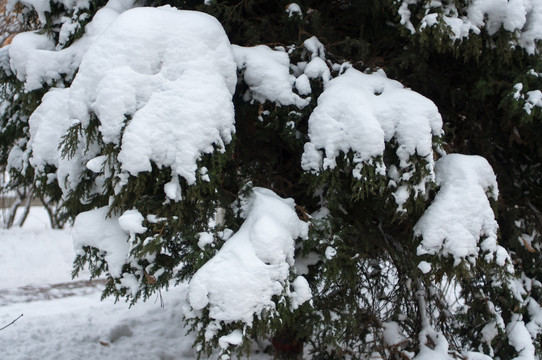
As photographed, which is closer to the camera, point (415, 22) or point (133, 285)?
point (133, 285)

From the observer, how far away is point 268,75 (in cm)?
290

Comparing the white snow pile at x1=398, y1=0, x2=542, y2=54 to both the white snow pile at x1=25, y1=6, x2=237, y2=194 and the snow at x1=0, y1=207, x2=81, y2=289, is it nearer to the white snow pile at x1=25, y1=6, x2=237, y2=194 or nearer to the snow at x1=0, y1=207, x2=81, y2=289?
the white snow pile at x1=25, y1=6, x2=237, y2=194

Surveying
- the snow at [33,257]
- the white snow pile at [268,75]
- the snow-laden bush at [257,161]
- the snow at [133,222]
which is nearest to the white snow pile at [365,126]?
the snow-laden bush at [257,161]

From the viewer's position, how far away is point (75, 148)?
8.54 ft

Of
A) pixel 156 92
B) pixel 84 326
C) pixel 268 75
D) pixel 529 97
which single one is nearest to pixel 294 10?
pixel 268 75

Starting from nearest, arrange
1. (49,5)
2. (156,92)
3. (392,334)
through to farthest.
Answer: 1. (156,92)
2. (49,5)
3. (392,334)

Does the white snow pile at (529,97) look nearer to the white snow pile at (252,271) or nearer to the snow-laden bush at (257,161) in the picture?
the snow-laden bush at (257,161)

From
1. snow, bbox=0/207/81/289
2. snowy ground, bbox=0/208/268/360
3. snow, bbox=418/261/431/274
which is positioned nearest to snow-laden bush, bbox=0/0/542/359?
snow, bbox=418/261/431/274

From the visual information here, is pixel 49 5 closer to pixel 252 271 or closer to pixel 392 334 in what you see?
pixel 252 271

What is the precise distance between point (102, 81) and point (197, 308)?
128 centimetres

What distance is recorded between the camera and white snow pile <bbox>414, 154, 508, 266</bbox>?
2615mm

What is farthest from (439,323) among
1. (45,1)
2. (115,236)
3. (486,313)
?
(45,1)

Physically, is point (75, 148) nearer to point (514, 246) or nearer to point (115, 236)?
point (115, 236)

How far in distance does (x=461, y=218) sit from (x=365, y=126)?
785mm
